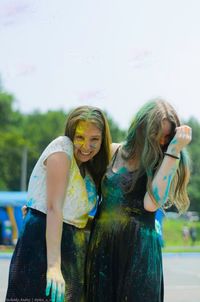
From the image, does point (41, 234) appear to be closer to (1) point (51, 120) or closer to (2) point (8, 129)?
(2) point (8, 129)

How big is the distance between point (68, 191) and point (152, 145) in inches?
18.0

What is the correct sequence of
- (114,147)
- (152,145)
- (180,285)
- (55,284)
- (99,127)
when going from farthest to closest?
(180,285) < (114,147) < (99,127) < (152,145) < (55,284)

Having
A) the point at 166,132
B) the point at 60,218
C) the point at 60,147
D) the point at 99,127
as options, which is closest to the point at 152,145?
the point at 166,132

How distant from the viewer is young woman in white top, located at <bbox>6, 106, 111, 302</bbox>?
279 centimetres

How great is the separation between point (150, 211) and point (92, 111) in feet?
1.84

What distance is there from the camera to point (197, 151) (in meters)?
63.5

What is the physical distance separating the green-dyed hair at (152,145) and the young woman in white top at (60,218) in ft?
0.52

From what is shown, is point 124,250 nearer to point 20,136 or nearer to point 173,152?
point 173,152

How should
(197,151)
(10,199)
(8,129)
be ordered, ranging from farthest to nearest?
(197,151) < (8,129) < (10,199)

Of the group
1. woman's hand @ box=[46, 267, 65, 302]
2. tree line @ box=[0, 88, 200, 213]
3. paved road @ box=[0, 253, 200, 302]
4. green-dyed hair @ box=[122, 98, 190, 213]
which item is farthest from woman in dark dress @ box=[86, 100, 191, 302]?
tree line @ box=[0, 88, 200, 213]

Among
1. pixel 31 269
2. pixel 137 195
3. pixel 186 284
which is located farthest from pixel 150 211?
pixel 186 284

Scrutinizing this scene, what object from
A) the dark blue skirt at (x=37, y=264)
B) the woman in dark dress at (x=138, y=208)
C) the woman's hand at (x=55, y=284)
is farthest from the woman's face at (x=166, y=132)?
the woman's hand at (x=55, y=284)

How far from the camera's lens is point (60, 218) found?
2.80 meters

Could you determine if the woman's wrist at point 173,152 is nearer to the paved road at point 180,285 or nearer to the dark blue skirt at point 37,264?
the dark blue skirt at point 37,264
